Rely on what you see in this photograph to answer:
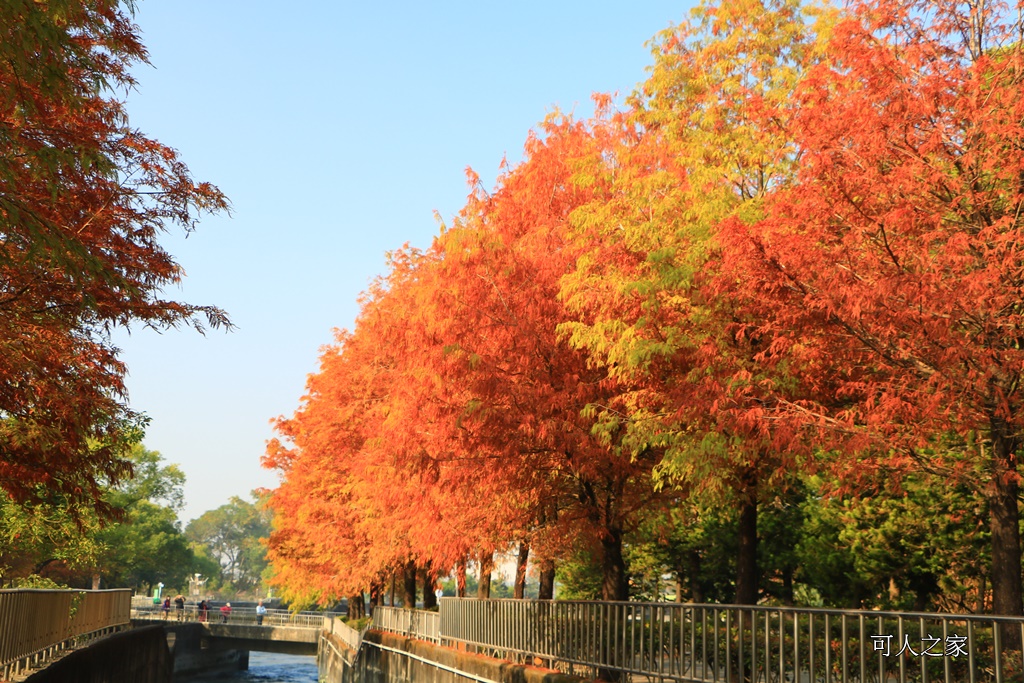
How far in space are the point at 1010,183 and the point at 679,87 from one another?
7878 millimetres

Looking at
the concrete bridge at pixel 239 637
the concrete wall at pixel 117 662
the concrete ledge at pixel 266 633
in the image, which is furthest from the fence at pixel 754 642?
the concrete ledge at pixel 266 633

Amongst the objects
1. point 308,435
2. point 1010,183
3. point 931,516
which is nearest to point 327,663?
point 308,435

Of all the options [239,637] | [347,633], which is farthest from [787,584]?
[239,637]

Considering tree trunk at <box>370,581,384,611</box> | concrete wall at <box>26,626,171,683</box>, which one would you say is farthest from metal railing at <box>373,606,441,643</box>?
concrete wall at <box>26,626,171,683</box>

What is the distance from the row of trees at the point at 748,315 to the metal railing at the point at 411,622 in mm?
3843

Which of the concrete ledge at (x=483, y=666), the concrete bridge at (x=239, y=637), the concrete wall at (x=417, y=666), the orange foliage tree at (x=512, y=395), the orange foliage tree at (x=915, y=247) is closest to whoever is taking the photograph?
the orange foliage tree at (x=915, y=247)

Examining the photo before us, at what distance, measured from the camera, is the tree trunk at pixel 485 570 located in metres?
23.1

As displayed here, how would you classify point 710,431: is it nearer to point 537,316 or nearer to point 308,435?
point 537,316

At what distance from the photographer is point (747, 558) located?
16172 millimetres

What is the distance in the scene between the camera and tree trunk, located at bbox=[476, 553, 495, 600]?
23086 millimetres

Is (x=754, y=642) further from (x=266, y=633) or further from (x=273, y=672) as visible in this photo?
(x=273, y=672)

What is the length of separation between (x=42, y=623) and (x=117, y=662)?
6609 mm

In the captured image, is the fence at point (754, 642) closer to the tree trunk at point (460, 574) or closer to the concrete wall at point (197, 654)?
the tree trunk at point (460, 574)

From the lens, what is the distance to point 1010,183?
11.0 metres
